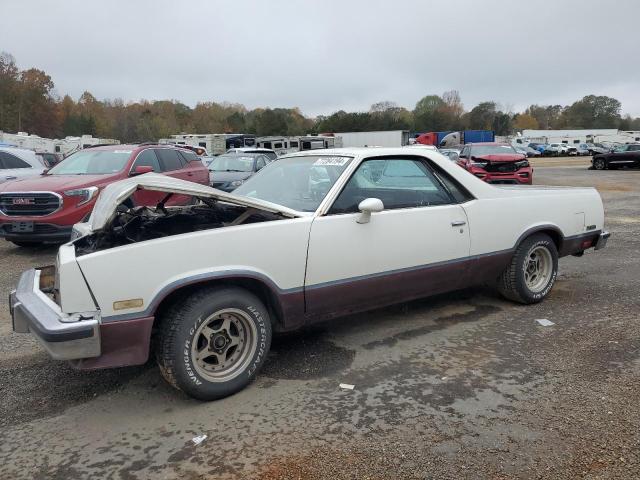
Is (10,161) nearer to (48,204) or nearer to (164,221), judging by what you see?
(48,204)

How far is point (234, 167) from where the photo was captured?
1379 cm

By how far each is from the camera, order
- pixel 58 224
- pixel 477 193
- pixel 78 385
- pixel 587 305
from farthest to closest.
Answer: pixel 58 224
pixel 587 305
pixel 477 193
pixel 78 385

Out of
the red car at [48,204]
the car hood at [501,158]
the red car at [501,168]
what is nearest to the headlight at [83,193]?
the red car at [48,204]

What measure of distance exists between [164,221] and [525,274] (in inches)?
135

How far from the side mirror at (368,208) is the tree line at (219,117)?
241 ft

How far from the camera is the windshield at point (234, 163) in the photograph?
13.7 meters

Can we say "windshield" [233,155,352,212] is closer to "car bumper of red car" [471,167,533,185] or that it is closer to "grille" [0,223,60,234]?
"grille" [0,223,60,234]

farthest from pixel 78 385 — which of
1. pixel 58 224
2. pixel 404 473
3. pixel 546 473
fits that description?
pixel 58 224

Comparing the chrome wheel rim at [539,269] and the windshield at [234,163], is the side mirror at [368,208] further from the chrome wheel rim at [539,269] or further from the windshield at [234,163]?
the windshield at [234,163]

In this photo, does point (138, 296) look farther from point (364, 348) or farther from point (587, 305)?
point (587, 305)

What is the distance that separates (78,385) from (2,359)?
0.91 metres

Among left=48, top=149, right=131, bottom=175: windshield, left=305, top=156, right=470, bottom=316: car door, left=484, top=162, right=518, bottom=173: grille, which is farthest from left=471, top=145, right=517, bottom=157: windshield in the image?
left=305, top=156, right=470, bottom=316: car door

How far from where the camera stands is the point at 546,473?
2.44 m

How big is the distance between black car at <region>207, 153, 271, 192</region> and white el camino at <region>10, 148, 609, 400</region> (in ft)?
27.1
